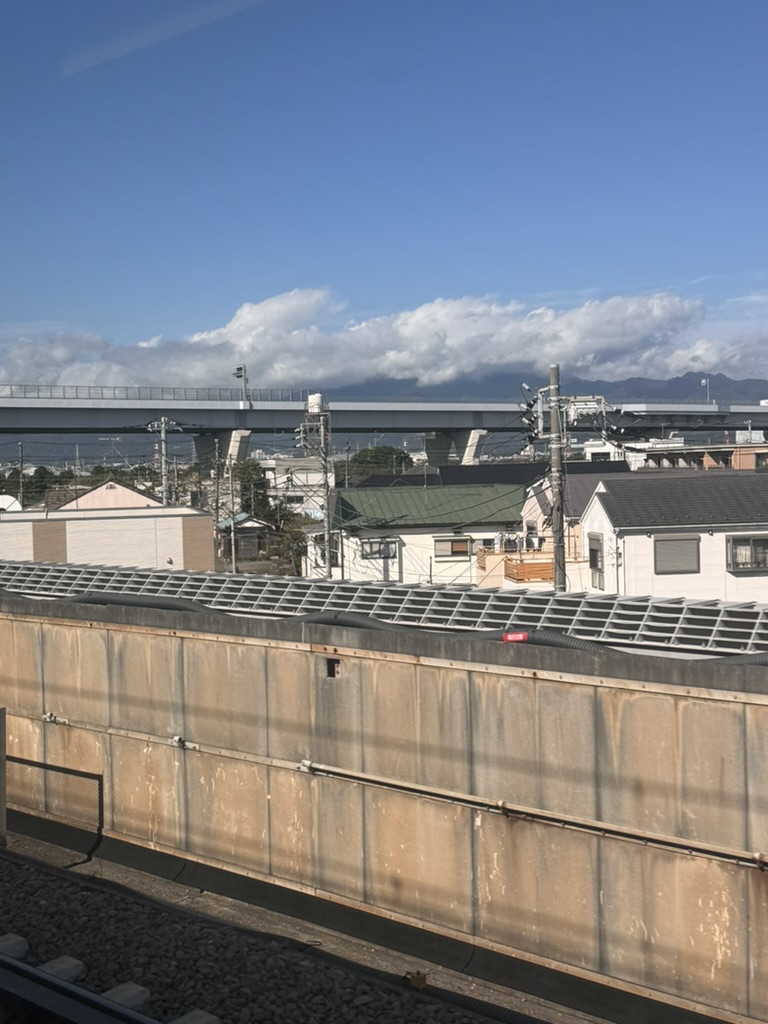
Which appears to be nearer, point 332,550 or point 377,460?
point 332,550

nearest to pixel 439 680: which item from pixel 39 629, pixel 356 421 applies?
pixel 39 629

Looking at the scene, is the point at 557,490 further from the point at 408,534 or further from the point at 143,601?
the point at 408,534

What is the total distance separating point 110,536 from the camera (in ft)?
86.4

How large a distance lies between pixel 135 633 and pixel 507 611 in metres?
3.48

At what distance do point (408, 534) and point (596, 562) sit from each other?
7.70 meters

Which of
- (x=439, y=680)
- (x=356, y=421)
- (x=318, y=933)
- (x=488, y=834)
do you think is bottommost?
(x=318, y=933)

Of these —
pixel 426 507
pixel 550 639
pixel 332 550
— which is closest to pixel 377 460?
pixel 426 507

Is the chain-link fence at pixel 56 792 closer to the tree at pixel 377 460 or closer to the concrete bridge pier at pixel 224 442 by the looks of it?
the concrete bridge pier at pixel 224 442

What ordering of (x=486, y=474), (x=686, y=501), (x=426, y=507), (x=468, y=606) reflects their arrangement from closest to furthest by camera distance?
(x=468, y=606), (x=686, y=501), (x=426, y=507), (x=486, y=474)

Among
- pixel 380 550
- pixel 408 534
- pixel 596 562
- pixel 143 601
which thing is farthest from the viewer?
pixel 408 534

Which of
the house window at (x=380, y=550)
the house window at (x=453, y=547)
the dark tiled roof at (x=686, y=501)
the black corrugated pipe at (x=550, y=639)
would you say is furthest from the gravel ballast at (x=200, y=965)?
the house window at (x=453, y=547)

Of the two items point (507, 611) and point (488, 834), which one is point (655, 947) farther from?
point (507, 611)

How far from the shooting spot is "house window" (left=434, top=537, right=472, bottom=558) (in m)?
26.6

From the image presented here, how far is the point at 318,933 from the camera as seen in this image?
705 cm
